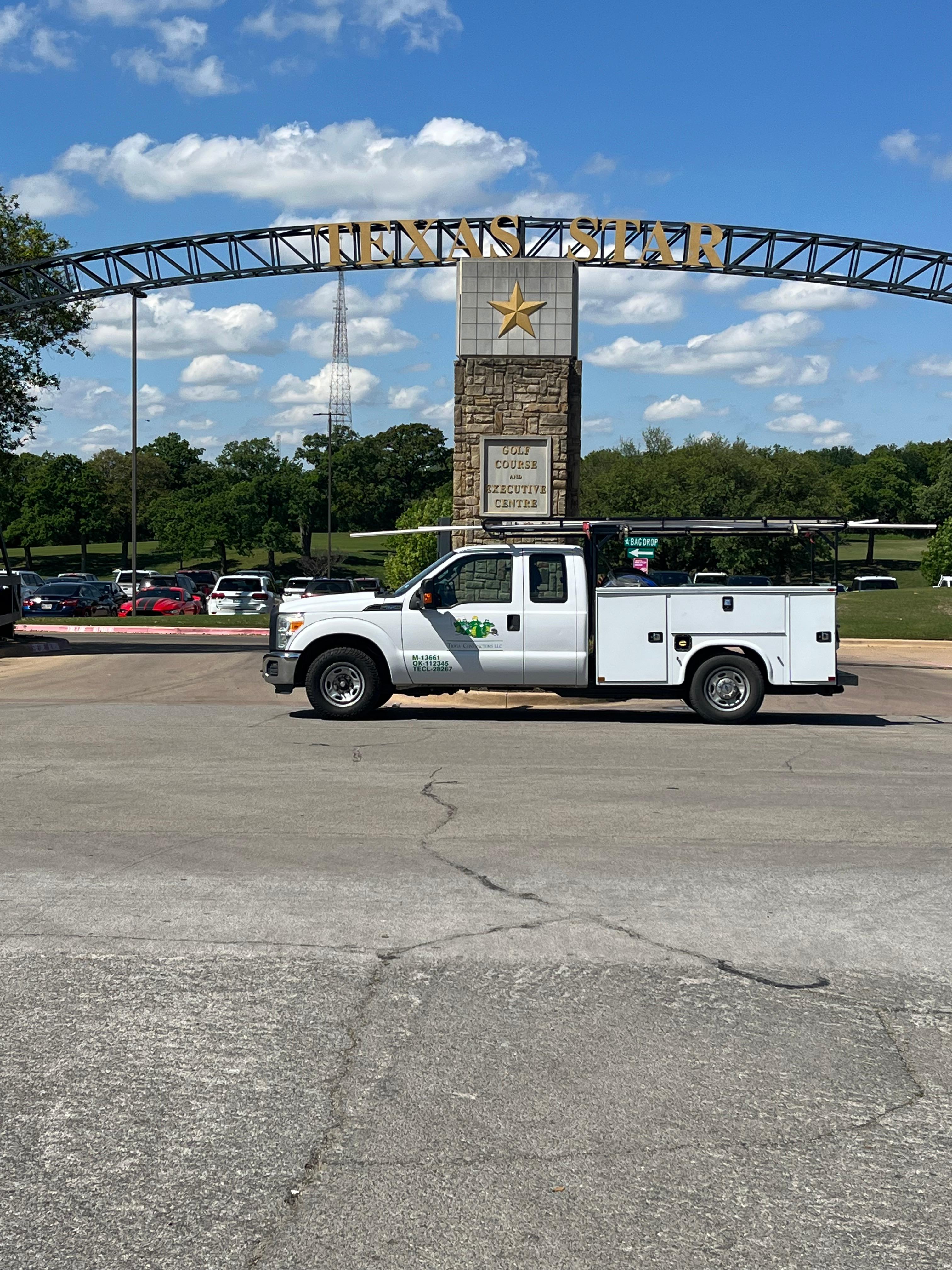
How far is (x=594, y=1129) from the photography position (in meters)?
4.04

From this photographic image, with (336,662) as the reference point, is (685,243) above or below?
above

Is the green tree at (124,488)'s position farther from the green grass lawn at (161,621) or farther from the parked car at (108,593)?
the green grass lawn at (161,621)

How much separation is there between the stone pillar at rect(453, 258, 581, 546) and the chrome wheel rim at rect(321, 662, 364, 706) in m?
7.33

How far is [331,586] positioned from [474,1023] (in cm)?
3591

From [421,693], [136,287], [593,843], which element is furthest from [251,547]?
[593,843]

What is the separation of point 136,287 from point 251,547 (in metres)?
65.7

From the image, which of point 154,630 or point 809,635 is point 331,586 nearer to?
point 154,630

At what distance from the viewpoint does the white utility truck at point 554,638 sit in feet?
49.5

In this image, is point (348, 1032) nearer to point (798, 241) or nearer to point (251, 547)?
point (798, 241)

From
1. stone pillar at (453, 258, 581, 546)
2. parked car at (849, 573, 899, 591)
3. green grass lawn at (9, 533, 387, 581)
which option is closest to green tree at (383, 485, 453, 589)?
stone pillar at (453, 258, 581, 546)

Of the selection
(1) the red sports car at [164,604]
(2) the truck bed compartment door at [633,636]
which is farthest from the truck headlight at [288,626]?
(1) the red sports car at [164,604]

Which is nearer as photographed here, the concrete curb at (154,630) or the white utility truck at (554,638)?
the white utility truck at (554,638)

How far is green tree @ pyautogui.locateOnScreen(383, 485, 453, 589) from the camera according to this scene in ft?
147

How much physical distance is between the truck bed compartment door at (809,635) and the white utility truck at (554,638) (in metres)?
0.01
